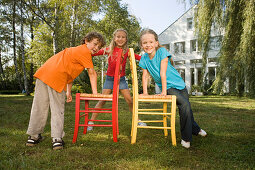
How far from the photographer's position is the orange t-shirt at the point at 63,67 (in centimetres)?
272

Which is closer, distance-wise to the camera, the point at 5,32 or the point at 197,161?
the point at 197,161

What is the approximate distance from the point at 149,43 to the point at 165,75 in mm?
483

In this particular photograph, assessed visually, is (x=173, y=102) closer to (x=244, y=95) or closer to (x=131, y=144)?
(x=131, y=144)

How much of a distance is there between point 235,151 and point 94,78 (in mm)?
1828

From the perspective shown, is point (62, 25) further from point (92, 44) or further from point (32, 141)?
point (32, 141)

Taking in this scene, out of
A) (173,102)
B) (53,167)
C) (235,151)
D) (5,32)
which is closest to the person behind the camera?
(53,167)

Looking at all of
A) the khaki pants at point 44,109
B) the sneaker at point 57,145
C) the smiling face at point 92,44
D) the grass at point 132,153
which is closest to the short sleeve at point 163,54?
the smiling face at point 92,44

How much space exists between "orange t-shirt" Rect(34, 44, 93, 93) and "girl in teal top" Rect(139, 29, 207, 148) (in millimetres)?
784

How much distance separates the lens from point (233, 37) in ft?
18.6

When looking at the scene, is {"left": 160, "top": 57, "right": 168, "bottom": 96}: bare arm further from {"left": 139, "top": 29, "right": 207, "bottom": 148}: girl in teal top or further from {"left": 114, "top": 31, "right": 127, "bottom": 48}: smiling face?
{"left": 114, "top": 31, "right": 127, "bottom": 48}: smiling face

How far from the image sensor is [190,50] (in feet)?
65.5

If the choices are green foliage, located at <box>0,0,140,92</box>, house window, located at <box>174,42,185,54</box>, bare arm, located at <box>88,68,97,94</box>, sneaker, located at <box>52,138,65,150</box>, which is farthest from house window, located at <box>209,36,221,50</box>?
house window, located at <box>174,42,185,54</box>

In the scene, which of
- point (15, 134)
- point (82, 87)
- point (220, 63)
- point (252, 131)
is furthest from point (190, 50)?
point (15, 134)

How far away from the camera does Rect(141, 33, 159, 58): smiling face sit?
2975mm
